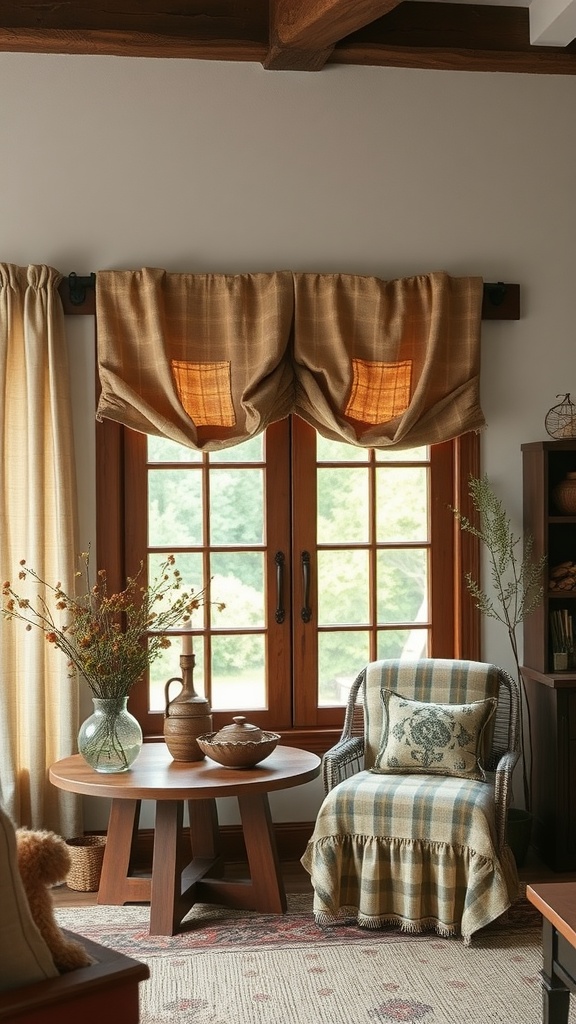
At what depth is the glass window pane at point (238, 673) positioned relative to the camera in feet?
15.4

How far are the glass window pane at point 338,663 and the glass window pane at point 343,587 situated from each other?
0.23ft

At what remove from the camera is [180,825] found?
3824 millimetres

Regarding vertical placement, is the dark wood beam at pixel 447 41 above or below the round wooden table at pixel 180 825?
above

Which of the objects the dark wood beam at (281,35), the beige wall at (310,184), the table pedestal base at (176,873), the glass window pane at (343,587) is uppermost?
the dark wood beam at (281,35)

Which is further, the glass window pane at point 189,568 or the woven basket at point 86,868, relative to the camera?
the glass window pane at point 189,568

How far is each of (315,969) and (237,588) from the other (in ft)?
5.58

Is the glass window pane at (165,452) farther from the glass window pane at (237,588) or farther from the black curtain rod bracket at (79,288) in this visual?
the black curtain rod bracket at (79,288)

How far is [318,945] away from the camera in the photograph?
3633 mm

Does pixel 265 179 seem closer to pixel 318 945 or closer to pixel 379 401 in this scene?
pixel 379 401

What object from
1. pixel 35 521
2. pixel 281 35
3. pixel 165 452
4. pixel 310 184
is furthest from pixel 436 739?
pixel 281 35

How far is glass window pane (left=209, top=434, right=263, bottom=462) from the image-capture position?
15.4 feet

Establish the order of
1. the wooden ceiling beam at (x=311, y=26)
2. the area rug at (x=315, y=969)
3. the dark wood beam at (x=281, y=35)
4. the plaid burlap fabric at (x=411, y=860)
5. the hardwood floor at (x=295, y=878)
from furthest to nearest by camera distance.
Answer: the dark wood beam at (x=281, y=35) → the hardwood floor at (x=295, y=878) → the wooden ceiling beam at (x=311, y=26) → the plaid burlap fabric at (x=411, y=860) → the area rug at (x=315, y=969)

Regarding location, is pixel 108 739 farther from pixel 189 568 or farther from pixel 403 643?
pixel 403 643

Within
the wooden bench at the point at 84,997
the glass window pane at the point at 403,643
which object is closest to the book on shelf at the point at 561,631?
the glass window pane at the point at 403,643
